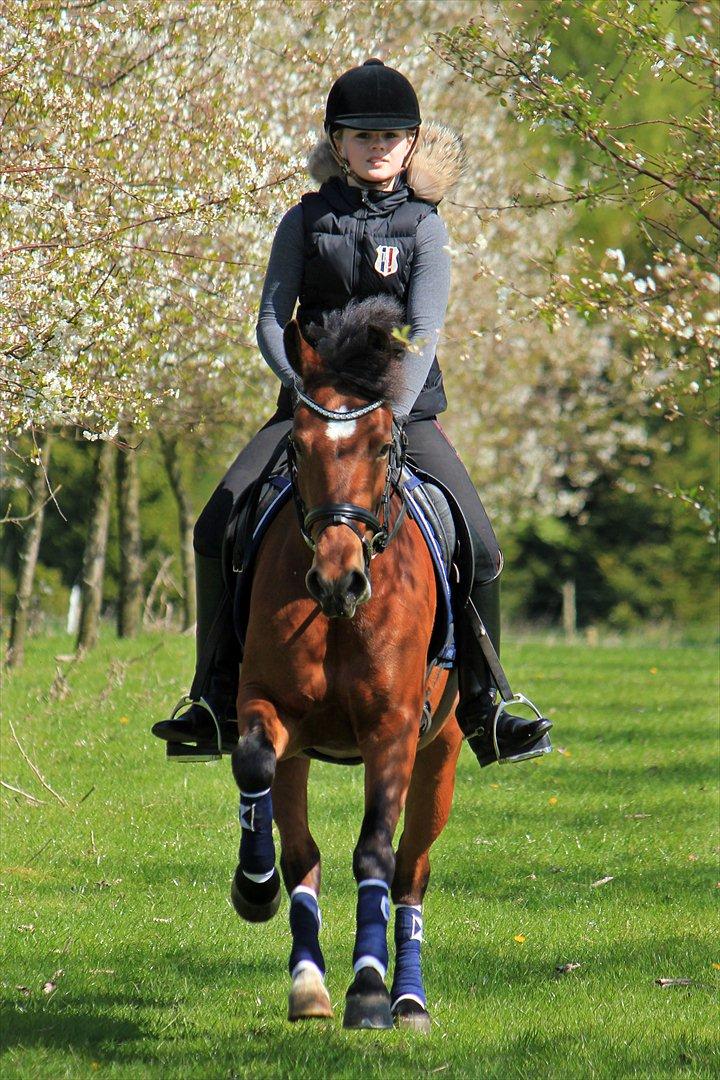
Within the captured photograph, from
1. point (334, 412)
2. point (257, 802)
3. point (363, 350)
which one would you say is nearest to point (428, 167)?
point (363, 350)

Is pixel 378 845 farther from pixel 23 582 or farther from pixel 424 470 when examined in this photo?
pixel 23 582

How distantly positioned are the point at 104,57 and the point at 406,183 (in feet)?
18.0

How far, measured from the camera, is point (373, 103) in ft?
20.3

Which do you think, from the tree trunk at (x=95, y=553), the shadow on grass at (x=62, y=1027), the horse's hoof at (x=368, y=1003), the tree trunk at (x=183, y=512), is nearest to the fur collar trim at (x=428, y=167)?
the horse's hoof at (x=368, y=1003)

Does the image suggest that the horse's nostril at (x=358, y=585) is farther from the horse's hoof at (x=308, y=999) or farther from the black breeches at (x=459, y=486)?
the horse's hoof at (x=308, y=999)

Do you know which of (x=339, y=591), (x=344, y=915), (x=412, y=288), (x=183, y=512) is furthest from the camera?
(x=183, y=512)

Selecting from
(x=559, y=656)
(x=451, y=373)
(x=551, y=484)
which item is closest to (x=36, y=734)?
(x=559, y=656)

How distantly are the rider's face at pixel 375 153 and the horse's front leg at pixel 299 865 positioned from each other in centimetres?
257

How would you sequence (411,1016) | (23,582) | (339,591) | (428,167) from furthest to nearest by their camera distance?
1. (23,582)
2. (428,167)
3. (411,1016)
4. (339,591)

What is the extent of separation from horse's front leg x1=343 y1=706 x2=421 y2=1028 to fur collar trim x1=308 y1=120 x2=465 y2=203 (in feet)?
7.94

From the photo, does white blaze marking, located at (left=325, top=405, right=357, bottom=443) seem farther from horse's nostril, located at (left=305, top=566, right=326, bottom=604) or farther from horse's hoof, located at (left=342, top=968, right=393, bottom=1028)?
horse's hoof, located at (left=342, top=968, right=393, bottom=1028)

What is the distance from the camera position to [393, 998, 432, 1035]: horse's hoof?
19.6ft

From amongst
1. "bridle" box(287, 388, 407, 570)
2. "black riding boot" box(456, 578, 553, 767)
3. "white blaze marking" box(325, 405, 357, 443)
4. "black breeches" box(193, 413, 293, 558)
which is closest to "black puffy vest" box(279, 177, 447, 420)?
"black breeches" box(193, 413, 293, 558)

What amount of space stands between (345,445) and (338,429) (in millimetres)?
65
